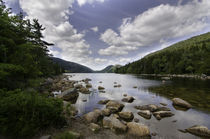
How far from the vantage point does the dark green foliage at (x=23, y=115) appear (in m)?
3.38

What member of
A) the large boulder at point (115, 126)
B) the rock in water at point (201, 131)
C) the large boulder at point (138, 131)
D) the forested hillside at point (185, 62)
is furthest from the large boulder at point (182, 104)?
the forested hillside at point (185, 62)

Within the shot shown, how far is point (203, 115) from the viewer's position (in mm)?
7957

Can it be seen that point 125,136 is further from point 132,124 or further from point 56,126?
point 56,126

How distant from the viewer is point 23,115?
3.61 meters

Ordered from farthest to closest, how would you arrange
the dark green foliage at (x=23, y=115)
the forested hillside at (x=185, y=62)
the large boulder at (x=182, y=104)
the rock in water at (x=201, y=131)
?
the forested hillside at (x=185, y=62) → the large boulder at (x=182, y=104) → the rock in water at (x=201, y=131) → the dark green foliage at (x=23, y=115)

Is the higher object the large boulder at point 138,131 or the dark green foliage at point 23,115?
the dark green foliage at point 23,115

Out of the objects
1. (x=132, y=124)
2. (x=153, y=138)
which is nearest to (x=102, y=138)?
(x=132, y=124)

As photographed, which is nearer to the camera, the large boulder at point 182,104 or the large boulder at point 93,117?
the large boulder at point 93,117

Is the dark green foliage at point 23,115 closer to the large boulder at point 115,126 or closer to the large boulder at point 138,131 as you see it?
the large boulder at point 115,126

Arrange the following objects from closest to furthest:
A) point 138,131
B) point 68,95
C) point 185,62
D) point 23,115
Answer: point 23,115 → point 138,131 → point 68,95 → point 185,62

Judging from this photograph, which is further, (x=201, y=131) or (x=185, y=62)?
(x=185, y=62)

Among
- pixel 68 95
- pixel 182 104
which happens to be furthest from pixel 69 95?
pixel 182 104

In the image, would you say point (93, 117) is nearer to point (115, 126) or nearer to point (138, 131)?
point (115, 126)

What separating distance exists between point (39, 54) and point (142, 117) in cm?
2601
